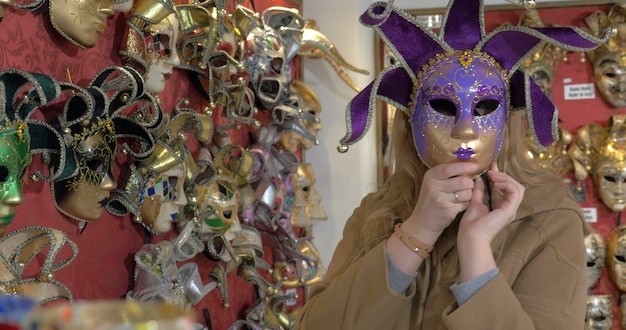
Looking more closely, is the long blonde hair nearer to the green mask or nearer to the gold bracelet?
the gold bracelet

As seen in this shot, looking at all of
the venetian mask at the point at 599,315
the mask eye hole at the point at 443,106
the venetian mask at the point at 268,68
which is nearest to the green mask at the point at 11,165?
the mask eye hole at the point at 443,106

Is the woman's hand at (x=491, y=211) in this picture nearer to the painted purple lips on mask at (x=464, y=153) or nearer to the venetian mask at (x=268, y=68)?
the painted purple lips on mask at (x=464, y=153)

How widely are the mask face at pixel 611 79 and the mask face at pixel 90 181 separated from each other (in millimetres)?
2391

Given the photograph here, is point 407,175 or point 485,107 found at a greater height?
point 485,107

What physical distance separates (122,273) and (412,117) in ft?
2.65

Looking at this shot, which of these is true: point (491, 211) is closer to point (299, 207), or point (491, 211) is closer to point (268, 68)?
point (268, 68)

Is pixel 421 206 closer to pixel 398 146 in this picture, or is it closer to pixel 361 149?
pixel 398 146

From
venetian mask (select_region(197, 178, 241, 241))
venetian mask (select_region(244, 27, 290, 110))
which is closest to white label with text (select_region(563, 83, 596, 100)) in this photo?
venetian mask (select_region(244, 27, 290, 110))

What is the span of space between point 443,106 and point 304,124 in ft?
5.12

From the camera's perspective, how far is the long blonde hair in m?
1.45

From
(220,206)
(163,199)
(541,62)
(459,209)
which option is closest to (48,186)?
(163,199)

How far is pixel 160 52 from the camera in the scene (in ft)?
6.11

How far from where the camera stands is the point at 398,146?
61.4 inches

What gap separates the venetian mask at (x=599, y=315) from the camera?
3322mm
